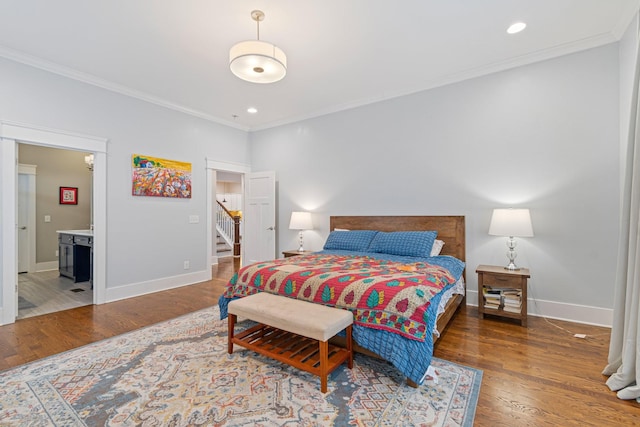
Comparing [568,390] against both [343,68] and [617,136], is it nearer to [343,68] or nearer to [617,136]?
[617,136]

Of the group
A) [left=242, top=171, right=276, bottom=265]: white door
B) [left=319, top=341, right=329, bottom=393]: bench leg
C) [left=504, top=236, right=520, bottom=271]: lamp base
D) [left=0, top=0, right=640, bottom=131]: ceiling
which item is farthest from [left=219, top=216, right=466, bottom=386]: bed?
[left=0, top=0, right=640, bottom=131]: ceiling

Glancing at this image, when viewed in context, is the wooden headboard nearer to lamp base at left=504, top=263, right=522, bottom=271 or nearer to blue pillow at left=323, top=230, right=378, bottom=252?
blue pillow at left=323, top=230, right=378, bottom=252

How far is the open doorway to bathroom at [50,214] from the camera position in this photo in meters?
4.95

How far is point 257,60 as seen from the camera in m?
2.47

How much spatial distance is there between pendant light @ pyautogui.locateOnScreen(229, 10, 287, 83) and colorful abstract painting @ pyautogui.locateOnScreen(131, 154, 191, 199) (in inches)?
103

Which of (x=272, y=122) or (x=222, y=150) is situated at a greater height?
(x=272, y=122)

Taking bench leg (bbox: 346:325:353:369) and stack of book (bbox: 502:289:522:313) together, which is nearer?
bench leg (bbox: 346:325:353:369)

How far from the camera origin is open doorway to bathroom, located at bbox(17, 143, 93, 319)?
4.95 metres

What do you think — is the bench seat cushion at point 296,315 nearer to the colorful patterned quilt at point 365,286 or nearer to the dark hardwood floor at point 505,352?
the colorful patterned quilt at point 365,286

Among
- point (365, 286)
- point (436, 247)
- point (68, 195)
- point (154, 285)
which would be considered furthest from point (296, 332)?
point (68, 195)

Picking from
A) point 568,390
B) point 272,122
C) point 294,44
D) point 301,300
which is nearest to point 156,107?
point 272,122

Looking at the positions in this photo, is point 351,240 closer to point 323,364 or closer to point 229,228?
point 323,364

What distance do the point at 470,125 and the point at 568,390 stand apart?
2.94 m

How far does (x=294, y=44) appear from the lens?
3.09m
